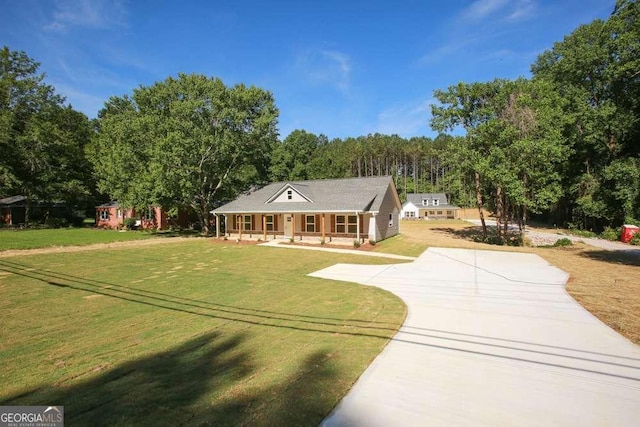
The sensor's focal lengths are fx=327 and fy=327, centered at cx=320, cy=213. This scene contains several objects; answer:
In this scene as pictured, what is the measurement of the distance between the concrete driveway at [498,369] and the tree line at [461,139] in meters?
15.1

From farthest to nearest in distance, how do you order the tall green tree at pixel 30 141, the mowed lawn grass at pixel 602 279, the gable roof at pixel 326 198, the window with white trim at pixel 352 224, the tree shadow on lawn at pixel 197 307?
1. the tall green tree at pixel 30 141
2. the window with white trim at pixel 352 224
3. the gable roof at pixel 326 198
4. the mowed lawn grass at pixel 602 279
5. the tree shadow on lawn at pixel 197 307

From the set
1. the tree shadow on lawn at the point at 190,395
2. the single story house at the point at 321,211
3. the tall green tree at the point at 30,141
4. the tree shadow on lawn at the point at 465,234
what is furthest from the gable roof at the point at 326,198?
the tall green tree at the point at 30,141

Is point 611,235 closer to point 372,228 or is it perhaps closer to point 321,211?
point 372,228

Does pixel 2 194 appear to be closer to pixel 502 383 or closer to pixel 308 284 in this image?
pixel 308 284

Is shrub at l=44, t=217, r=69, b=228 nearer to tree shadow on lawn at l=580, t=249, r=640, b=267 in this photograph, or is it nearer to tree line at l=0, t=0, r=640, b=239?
tree line at l=0, t=0, r=640, b=239

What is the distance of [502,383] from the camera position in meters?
4.96

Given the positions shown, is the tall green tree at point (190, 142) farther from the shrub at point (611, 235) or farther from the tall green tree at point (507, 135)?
the shrub at point (611, 235)

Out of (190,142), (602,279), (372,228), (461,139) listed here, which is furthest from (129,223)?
(602,279)

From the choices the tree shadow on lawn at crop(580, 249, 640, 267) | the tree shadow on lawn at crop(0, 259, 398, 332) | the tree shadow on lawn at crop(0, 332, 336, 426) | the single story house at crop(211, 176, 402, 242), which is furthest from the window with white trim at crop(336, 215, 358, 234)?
the tree shadow on lawn at crop(0, 332, 336, 426)

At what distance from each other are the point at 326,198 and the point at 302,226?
9.72 ft

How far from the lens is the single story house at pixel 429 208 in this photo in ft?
198

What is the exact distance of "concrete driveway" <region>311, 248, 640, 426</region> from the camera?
421cm

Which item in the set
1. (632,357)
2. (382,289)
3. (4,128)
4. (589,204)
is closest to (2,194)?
(4,128)

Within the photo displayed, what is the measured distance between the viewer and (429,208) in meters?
61.7
